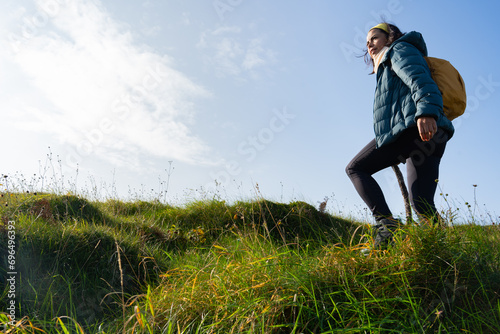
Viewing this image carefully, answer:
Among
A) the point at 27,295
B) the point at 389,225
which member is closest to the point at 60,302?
the point at 27,295

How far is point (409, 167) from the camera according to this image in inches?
118

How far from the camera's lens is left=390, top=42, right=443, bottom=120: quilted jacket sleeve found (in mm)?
2650

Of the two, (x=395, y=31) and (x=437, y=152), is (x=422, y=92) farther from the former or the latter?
(x=395, y=31)

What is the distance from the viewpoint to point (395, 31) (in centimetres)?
355

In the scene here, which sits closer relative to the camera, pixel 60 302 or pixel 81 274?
pixel 60 302

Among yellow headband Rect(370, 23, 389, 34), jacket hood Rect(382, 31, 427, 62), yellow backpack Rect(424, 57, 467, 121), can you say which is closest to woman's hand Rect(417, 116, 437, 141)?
yellow backpack Rect(424, 57, 467, 121)

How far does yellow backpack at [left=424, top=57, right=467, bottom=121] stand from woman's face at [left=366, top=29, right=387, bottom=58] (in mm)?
659

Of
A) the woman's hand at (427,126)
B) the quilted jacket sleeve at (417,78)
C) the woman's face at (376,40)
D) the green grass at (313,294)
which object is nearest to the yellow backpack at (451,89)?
the quilted jacket sleeve at (417,78)

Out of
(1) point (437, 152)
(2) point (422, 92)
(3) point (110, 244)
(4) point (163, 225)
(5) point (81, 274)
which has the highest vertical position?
(2) point (422, 92)

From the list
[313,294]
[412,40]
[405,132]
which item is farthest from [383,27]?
[313,294]

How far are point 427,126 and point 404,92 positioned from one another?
506mm

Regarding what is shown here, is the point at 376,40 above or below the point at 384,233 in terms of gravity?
above

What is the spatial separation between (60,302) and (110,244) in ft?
3.10

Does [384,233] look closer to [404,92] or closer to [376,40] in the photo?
[404,92]
